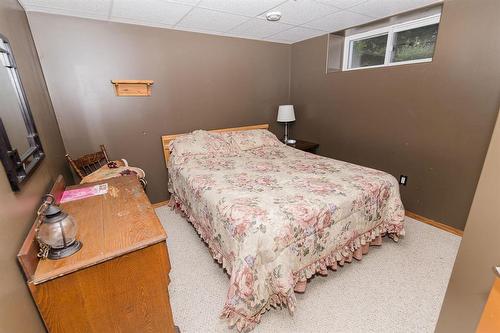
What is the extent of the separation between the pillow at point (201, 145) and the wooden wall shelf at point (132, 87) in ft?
2.21

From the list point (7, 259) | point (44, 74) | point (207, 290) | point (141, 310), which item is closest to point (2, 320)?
point (7, 259)

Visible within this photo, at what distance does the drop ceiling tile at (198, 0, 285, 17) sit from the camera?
205 cm

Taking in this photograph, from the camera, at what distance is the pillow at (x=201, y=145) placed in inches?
112

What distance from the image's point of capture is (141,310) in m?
1.09

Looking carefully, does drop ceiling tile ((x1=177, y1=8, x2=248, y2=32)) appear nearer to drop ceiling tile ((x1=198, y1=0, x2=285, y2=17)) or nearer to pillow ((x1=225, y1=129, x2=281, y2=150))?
→ drop ceiling tile ((x1=198, y1=0, x2=285, y2=17))

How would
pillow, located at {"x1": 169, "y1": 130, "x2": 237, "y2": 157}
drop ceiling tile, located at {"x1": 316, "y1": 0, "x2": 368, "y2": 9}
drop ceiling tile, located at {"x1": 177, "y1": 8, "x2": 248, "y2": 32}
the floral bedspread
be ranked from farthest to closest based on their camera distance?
pillow, located at {"x1": 169, "y1": 130, "x2": 237, "y2": 157}
drop ceiling tile, located at {"x1": 177, "y1": 8, "x2": 248, "y2": 32}
drop ceiling tile, located at {"x1": 316, "y1": 0, "x2": 368, "y2": 9}
the floral bedspread

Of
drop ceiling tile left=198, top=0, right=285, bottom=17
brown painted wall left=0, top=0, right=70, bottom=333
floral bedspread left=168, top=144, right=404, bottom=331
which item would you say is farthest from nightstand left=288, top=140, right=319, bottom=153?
brown painted wall left=0, top=0, right=70, bottom=333

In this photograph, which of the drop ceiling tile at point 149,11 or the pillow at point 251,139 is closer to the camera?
the drop ceiling tile at point 149,11

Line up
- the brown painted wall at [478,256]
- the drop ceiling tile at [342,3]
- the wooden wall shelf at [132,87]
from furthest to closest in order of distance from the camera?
the wooden wall shelf at [132,87] < the drop ceiling tile at [342,3] < the brown painted wall at [478,256]

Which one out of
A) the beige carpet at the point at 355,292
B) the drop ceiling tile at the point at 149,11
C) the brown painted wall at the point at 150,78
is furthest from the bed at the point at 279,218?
the drop ceiling tile at the point at 149,11

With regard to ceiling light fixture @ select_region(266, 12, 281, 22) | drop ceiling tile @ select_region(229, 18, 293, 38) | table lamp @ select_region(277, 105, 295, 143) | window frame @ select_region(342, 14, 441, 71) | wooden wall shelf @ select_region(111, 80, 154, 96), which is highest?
drop ceiling tile @ select_region(229, 18, 293, 38)

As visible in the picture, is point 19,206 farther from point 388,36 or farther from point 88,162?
point 388,36

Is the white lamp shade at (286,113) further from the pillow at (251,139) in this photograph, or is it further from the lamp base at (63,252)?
the lamp base at (63,252)

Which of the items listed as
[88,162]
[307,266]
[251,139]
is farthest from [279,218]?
[88,162]
